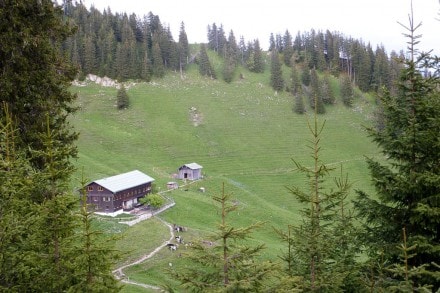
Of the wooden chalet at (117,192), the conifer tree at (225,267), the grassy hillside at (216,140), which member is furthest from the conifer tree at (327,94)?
the conifer tree at (225,267)

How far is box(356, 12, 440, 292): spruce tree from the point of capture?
10516mm

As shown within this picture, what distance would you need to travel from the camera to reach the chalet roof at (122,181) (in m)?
53.5

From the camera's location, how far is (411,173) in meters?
10.7

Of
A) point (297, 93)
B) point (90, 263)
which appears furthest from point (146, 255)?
point (297, 93)

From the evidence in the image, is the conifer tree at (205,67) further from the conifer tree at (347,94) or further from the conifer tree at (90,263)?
the conifer tree at (90,263)

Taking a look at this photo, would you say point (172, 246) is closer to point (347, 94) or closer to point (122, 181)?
point (122, 181)

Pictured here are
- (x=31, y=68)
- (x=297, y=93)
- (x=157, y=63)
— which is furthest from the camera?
(x=157, y=63)

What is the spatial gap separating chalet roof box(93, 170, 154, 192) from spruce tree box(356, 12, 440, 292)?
45.3m

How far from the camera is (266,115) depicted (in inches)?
4628

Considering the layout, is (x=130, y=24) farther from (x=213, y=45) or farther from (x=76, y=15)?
(x=213, y=45)

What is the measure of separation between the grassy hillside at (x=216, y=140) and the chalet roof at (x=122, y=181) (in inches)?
248

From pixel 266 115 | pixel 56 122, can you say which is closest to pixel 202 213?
pixel 56 122

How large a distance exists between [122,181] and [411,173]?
1983 inches

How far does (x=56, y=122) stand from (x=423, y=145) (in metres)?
14.5
